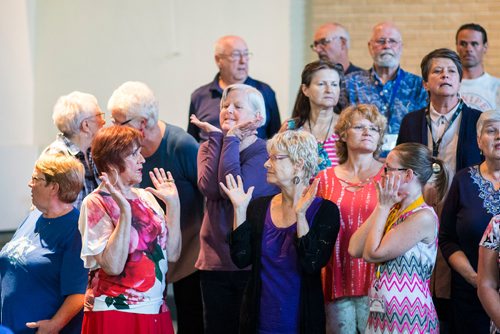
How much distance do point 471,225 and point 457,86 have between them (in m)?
0.98

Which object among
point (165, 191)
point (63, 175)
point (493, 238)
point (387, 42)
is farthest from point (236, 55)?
point (493, 238)

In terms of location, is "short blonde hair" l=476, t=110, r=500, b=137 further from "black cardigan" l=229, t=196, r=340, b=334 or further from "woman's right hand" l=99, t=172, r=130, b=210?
"woman's right hand" l=99, t=172, r=130, b=210

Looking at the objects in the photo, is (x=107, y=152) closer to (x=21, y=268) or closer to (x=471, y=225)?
Answer: (x=21, y=268)

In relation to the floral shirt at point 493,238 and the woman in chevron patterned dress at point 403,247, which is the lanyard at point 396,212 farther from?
the floral shirt at point 493,238

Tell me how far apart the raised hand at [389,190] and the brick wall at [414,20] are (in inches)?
160

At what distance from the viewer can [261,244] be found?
394 centimetres

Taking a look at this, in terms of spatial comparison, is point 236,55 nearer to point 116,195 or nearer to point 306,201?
point 306,201

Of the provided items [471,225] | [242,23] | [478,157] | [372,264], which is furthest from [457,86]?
[242,23]

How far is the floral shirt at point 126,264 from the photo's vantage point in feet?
12.6

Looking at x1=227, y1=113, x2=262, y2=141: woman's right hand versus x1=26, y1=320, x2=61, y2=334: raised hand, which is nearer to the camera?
x1=26, y1=320, x2=61, y2=334: raised hand

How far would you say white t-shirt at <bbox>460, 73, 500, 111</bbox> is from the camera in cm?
611


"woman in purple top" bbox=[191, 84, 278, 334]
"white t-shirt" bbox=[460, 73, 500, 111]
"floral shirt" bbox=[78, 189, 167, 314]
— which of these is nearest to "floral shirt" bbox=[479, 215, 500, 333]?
"woman in purple top" bbox=[191, 84, 278, 334]

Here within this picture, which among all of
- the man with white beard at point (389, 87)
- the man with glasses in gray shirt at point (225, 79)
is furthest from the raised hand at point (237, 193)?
the man with glasses in gray shirt at point (225, 79)

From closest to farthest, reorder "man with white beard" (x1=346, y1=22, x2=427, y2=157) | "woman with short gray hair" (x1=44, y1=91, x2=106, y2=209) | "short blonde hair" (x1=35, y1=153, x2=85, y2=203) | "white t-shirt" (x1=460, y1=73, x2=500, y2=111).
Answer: "short blonde hair" (x1=35, y1=153, x2=85, y2=203), "woman with short gray hair" (x1=44, y1=91, x2=106, y2=209), "man with white beard" (x1=346, y1=22, x2=427, y2=157), "white t-shirt" (x1=460, y1=73, x2=500, y2=111)
